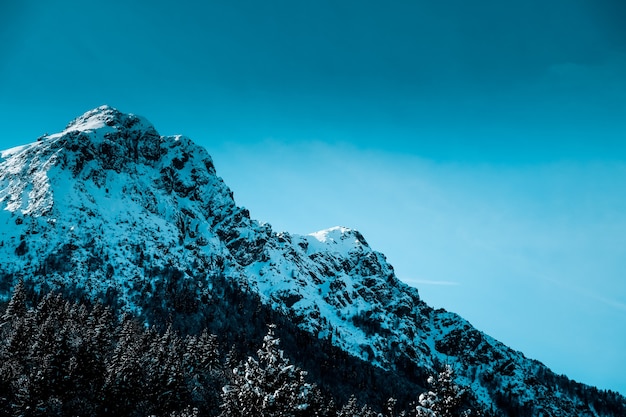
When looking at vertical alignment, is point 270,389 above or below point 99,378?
above

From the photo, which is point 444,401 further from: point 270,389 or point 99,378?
point 99,378

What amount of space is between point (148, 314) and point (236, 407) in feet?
524

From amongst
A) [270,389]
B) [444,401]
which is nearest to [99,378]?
[270,389]

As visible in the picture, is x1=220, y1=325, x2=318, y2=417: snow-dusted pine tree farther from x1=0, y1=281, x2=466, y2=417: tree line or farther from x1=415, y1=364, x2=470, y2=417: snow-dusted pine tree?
x1=0, y1=281, x2=466, y2=417: tree line


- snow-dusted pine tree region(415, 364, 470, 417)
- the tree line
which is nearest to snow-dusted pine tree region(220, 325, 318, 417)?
snow-dusted pine tree region(415, 364, 470, 417)

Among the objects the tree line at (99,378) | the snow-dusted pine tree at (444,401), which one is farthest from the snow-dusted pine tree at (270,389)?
the tree line at (99,378)

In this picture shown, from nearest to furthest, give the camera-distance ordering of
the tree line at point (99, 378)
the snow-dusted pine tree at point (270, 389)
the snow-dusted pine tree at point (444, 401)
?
the snow-dusted pine tree at point (270, 389) → the snow-dusted pine tree at point (444, 401) → the tree line at point (99, 378)

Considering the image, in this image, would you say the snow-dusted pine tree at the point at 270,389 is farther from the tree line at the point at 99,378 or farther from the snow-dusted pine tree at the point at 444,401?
the tree line at the point at 99,378

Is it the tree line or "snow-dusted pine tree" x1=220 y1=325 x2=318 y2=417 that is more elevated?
"snow-dusted pine tree" x1=220 y1=325 x2=318 y2=417

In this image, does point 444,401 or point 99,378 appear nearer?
point 444,401

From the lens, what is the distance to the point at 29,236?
172 metres

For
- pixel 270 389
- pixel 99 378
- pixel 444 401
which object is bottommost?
pixel 99 378

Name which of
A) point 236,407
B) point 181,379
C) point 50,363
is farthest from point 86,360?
point 236,407

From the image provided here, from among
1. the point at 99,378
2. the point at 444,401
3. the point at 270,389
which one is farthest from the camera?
the point at 99,378
